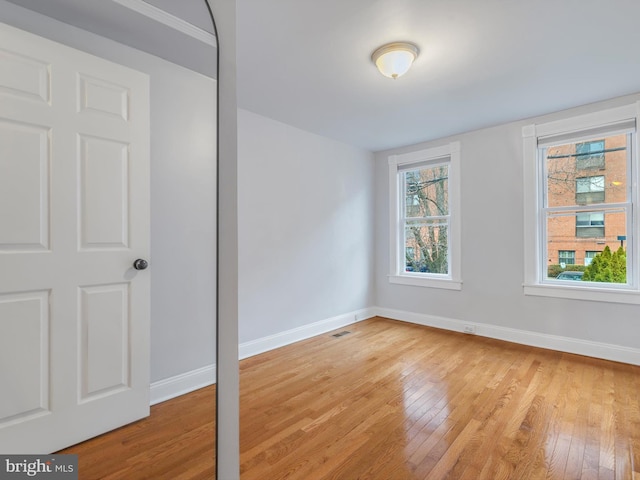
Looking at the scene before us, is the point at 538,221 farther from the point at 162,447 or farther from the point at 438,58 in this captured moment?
the point at 162,447

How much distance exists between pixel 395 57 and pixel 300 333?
112 inches

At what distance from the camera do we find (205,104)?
0.99 meters

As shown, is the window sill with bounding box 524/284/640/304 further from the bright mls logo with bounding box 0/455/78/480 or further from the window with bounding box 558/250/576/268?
the bright mls logo with bounding box 0/455/78/480

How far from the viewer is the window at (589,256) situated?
3103 millimetres

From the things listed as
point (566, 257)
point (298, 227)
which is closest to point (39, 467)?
point (298, 227)

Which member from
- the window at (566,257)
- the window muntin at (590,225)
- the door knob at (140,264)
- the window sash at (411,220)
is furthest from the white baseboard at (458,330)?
the door knob at (140,264)

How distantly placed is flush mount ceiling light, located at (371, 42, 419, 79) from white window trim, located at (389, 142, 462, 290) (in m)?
2.02

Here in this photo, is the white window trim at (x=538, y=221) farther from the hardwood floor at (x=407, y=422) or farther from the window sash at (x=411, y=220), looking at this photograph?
the window sash at (x=411, y=220)

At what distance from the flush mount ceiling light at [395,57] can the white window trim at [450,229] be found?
202 cm

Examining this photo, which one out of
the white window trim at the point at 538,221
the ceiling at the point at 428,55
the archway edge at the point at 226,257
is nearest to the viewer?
the archway edge at the point at 226,257

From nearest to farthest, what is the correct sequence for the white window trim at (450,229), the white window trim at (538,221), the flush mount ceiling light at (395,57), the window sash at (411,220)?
the flush mount ceiling light at (395,57), the white window trim at (538,221), the white window trim at (450,229), the window sash at (411,220)

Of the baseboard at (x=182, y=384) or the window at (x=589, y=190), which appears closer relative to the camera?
the baseboard at (x=182, y=384)

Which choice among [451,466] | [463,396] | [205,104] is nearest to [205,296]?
[205,104]

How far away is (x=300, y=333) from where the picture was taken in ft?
11.8
